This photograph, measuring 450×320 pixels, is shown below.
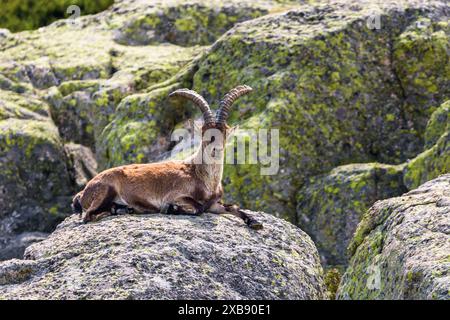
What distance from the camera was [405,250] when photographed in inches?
403

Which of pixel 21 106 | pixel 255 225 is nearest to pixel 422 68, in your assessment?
pixel 255 225

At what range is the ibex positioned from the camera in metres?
14.4

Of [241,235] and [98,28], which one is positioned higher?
[98,28]

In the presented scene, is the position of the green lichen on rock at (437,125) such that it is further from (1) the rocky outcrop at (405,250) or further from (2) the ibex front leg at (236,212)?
(2) the ibex front leg at (236,212)

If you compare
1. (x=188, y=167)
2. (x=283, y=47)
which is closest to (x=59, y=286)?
(x=188, y=167)

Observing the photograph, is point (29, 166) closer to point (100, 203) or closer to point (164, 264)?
point (100, 203)

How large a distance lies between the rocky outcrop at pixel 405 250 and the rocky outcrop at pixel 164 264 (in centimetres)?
97

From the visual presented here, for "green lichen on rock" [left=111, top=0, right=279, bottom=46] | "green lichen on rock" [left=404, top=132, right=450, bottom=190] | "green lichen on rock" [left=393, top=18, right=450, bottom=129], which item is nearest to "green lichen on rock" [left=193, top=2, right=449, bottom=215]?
"green lichen on rock" [left=393, top=18, right=450, bottom=129]

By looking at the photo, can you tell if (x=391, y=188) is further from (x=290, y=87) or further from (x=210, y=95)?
(x=210, y=95)

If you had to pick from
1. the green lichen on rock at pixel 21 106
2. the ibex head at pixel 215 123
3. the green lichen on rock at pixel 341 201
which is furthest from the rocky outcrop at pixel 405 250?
the green lichen on rock at pixel 21 106

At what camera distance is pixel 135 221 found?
41.3 feet

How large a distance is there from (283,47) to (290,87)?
151 cm

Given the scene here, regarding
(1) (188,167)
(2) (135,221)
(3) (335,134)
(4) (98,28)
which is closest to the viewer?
(2) (135,221)

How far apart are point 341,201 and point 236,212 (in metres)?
5.27
